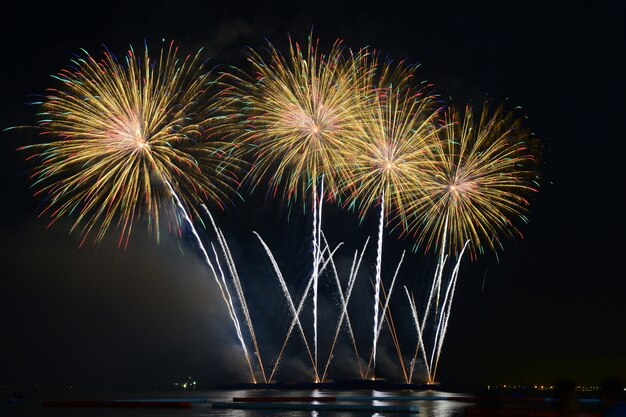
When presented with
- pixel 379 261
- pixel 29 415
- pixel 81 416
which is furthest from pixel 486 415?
pixel 29 415

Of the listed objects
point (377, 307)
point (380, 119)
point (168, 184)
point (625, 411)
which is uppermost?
point (380, 119)

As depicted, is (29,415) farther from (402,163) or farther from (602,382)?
(602,382)

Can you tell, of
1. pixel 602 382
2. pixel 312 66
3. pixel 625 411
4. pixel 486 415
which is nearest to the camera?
pixel 625 411

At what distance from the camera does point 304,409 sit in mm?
57656

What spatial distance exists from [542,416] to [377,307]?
1161 inches

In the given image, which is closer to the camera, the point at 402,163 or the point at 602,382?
the point at 602,382

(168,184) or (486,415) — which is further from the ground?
(168,184)

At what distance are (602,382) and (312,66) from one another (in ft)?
113

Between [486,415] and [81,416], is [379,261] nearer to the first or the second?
[81,416]

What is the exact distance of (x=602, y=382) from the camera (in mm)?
10383

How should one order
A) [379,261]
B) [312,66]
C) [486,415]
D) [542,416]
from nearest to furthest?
[486,415], [542,416], [312,66], [379,261]

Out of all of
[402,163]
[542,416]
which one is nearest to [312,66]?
[402,163]

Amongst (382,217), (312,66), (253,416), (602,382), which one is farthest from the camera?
(382,217)

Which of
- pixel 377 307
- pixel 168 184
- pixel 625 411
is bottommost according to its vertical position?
pixel 625 411
